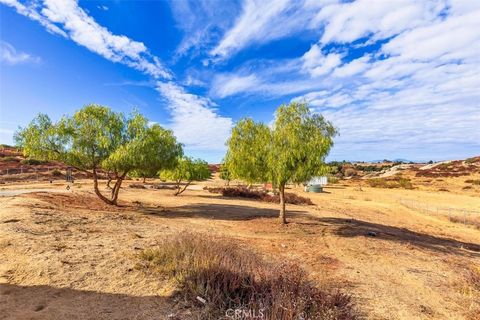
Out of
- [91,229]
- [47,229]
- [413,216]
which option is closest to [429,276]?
[91,229]

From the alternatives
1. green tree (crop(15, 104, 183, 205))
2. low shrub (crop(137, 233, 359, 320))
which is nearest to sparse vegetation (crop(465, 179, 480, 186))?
green tree (crop(15, 104, 183, 205))

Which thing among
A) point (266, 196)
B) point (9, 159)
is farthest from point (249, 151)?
point (9, 159)

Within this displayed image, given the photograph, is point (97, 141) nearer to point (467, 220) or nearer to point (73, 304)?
point (73, 304)

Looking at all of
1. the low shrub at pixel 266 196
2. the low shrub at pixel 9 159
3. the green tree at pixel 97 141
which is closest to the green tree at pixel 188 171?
the low shrub at pixel 266 196

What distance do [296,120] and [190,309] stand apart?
1160cm

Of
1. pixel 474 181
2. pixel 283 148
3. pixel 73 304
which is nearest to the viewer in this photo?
pixel 73 304

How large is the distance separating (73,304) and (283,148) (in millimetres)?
11178

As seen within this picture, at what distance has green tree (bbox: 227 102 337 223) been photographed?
48.2 feet

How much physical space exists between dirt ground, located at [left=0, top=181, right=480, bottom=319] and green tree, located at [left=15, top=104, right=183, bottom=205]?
2.82 meters

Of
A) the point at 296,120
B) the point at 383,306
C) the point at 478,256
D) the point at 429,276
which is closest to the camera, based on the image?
the point at 383,306

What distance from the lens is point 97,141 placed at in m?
17.3

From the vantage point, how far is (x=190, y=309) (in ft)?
18.4

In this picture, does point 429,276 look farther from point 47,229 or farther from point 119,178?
point 119,178

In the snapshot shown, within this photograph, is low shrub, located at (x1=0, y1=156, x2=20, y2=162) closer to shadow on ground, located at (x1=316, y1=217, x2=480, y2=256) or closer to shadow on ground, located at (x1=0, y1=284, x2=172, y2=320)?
shadow on ground, located at (x1=316, y1=217, x2=480, y2=256)
